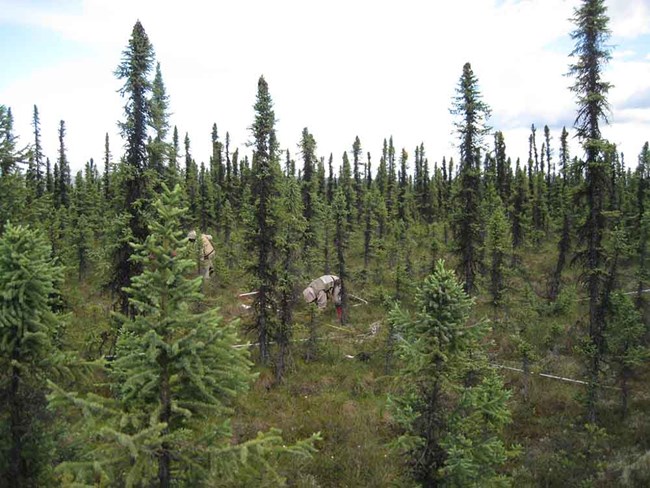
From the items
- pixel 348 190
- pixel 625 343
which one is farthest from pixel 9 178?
pixel 348 190

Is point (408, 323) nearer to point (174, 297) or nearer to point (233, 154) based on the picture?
point (174, 297)

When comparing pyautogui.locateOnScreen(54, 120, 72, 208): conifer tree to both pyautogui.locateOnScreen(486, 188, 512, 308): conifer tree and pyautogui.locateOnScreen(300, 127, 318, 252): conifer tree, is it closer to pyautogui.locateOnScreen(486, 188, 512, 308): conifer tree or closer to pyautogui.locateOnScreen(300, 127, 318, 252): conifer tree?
pyautogui.locateOnScreen(300, 127, 318, 252): conifer tree

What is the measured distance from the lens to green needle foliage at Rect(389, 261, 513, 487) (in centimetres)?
898

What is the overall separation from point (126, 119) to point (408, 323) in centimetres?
1440

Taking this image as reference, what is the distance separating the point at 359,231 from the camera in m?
57.4

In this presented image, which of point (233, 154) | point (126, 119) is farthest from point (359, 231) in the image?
point (126, 119)

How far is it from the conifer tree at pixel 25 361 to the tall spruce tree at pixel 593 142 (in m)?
18.7

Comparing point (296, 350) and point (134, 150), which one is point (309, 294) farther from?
point (134, 150)

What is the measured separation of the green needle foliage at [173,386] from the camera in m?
6.07

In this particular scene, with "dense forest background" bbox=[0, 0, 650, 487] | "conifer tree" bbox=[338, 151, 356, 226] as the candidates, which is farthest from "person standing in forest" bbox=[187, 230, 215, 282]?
"conifer tree" bbox=[338, 151, 356, 226]

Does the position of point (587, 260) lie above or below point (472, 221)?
below

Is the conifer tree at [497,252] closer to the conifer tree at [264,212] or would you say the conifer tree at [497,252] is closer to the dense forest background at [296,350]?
the dense forest background at [296,350]

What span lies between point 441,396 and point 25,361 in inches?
327

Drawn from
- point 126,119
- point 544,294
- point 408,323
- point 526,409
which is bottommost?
point 526,409
